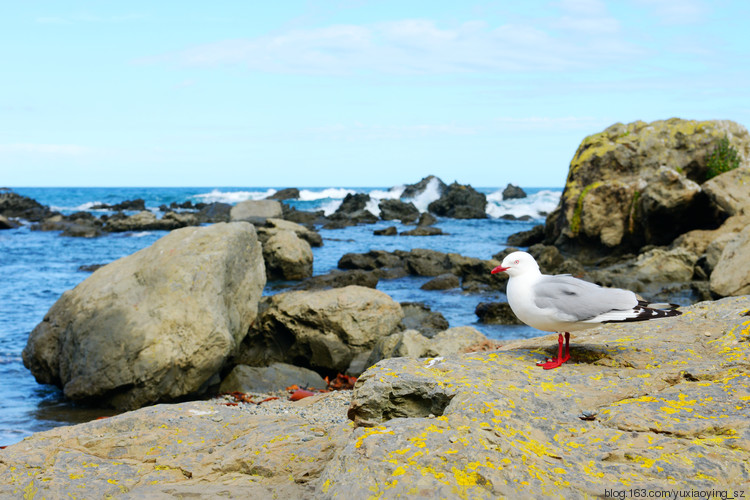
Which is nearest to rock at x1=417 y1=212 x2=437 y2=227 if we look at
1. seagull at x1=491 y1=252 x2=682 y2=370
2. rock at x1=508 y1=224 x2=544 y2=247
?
rock at x1=508 y1=224 x2=544 y2=247

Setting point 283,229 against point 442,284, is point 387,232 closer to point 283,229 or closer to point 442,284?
point 283,229

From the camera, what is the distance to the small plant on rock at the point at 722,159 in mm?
23266

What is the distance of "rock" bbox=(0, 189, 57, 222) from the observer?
50853 millimetres

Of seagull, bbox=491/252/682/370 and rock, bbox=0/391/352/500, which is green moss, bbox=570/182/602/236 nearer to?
seagull, bbox=491/252/682/370

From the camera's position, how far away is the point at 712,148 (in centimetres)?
2444

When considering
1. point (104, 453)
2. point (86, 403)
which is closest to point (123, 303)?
point (86, 403)

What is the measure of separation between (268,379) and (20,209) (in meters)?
53.4

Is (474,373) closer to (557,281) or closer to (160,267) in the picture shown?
(557,281)

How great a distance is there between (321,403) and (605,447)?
476cm

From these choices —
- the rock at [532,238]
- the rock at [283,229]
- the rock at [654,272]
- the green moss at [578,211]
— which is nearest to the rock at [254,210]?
the rock at [283,229]

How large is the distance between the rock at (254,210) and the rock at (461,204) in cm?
1848

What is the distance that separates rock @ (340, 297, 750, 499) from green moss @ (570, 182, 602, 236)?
20.6 metres

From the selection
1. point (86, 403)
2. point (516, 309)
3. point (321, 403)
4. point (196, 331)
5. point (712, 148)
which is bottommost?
point (86, 403)

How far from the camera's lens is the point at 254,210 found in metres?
40.0
